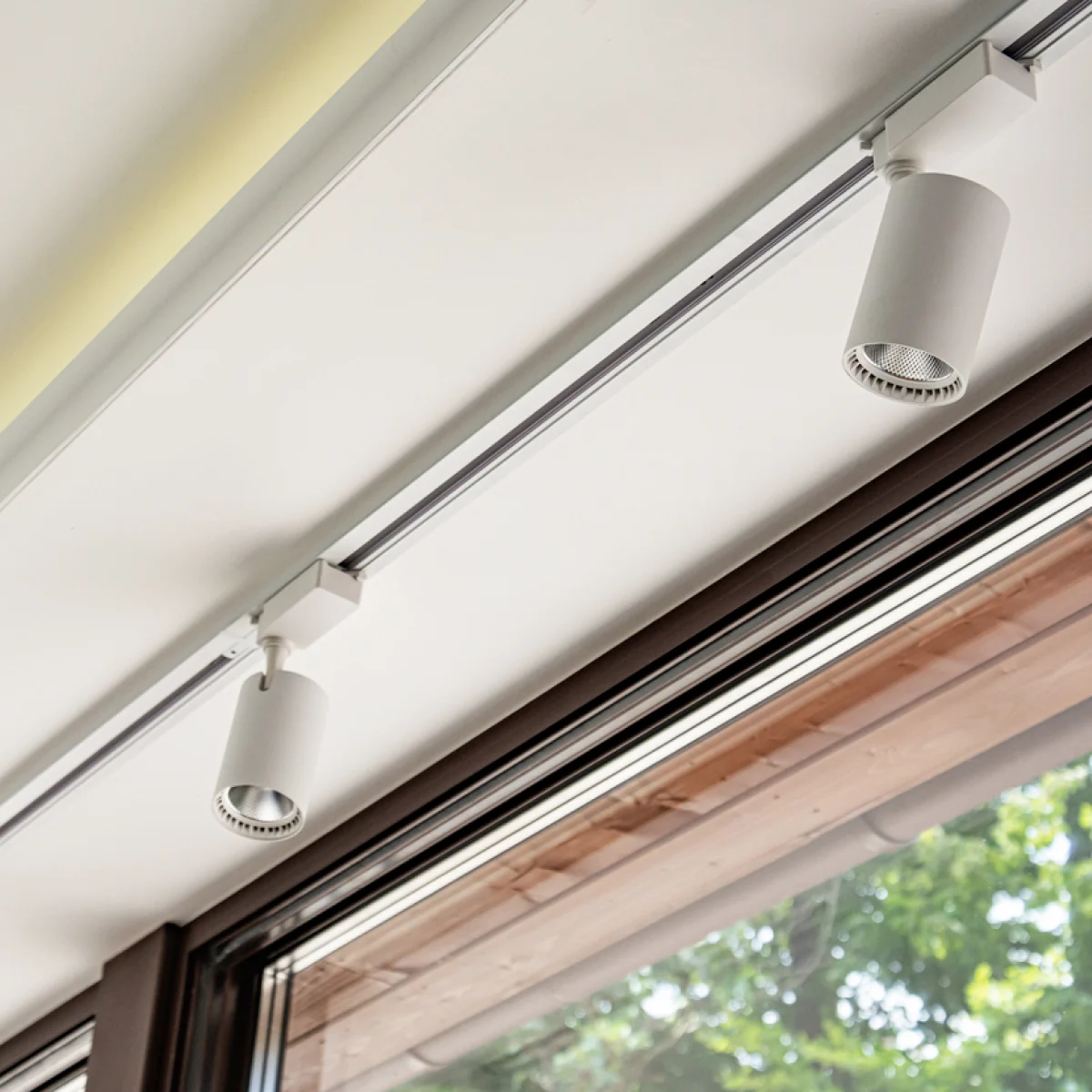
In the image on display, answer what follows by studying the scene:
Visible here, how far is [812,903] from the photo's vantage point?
1.21 metres

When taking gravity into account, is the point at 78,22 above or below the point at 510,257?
above

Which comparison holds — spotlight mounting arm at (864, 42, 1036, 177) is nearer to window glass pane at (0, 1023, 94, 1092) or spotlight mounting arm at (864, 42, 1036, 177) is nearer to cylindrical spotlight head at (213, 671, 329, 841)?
cylindrical spotlight head at (213, 671, 329, 841)

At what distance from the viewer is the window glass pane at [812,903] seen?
1.09 meters

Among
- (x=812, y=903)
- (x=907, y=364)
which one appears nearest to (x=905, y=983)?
(x=812, y=903)

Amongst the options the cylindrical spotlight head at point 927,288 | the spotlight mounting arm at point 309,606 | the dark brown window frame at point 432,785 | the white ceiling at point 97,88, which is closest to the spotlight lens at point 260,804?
the spotlight mounting arm at point 309,606

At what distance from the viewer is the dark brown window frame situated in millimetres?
1178

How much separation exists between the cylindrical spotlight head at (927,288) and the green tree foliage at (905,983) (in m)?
0.38

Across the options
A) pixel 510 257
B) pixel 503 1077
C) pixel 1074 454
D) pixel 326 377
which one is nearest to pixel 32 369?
pixel 326 377

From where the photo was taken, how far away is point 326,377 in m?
1.17

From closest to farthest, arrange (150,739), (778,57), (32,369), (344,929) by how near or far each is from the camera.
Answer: (778,57) → (32,369) → (150,739) → (344,929)

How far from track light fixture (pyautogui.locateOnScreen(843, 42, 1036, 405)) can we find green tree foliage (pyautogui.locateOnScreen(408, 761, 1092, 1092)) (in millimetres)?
386

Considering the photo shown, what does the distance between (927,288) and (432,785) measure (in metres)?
0.88

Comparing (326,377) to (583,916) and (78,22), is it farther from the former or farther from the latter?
(583,916)

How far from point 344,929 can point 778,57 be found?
1.08 metres
